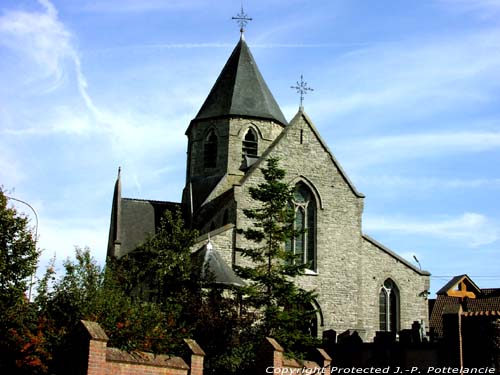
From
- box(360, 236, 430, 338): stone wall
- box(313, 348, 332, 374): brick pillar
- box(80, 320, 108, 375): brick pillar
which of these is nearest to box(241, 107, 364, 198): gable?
box(360, 236, 430, 338): stone wall

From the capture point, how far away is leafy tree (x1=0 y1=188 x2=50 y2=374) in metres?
15.8

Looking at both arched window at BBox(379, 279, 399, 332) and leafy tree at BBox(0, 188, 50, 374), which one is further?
arched window at BBox(379, 279, 399, 332)

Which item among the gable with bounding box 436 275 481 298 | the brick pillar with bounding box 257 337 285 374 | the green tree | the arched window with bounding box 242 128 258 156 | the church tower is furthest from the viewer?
the arched window with bounding box 242 128 258 156

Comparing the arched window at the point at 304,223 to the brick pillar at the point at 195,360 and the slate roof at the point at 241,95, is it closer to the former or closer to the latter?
the slate roof at the point at 241,95

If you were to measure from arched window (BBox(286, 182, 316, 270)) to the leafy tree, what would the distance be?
14.1 meters

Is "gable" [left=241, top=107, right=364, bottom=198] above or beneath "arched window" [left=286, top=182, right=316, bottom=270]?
above

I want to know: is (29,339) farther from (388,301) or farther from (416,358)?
(388,301)

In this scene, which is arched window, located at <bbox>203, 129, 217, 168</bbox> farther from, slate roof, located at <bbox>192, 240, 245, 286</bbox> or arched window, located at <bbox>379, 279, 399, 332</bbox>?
slate roof, located at <bbox>192, 240, 245, 286</bbox>

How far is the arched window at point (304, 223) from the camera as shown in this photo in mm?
31359

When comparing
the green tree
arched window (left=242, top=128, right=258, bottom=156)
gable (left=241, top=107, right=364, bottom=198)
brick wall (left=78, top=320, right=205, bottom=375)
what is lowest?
brick wall (left=78, top=320, right=205, bottom=375)

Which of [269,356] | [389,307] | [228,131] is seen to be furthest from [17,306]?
[228,131]

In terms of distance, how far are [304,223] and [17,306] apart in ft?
52.0

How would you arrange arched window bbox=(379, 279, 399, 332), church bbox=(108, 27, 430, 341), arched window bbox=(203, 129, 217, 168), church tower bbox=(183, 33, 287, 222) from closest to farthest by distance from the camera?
church bbox=(108, 27, 430, 341)
arched window bbox=(379, 279, 399, 332)
church tower bbox=(183, 33, 287, 222)
arched window bbox=(203, 129, 217, 168)

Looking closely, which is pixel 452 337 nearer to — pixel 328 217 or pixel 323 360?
pixel 323 360
